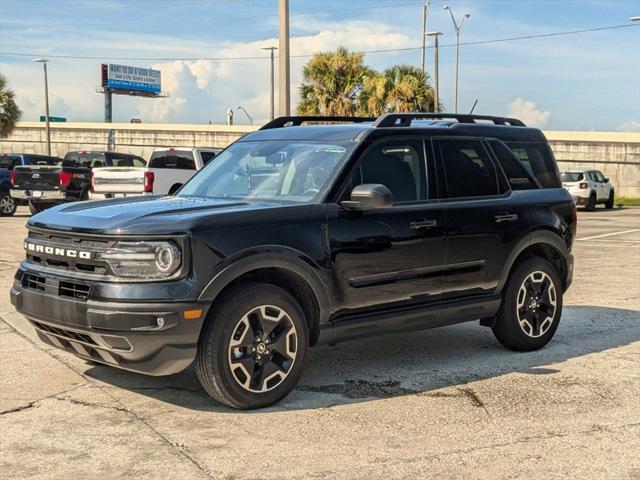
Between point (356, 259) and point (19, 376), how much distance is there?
103 inches

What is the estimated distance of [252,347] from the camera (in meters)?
5.27

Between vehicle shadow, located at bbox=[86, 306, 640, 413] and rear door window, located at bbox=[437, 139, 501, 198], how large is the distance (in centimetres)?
134

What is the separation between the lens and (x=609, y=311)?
913 centimetres

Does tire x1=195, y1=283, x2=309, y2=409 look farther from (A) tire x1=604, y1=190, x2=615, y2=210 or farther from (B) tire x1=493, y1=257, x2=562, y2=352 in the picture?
(A) tire x1=604, y1=190, x2=615, y2=210

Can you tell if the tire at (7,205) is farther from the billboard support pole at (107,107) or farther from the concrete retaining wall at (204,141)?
the billboard support pole at (107,107)

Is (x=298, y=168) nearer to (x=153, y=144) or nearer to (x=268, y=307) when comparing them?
(x=268, y=307)

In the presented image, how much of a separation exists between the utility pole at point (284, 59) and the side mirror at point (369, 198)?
12847 millimetres

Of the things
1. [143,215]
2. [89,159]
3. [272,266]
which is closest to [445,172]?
[272,266]

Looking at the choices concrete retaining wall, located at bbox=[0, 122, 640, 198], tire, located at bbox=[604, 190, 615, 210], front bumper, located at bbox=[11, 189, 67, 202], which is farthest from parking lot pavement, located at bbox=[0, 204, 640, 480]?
concrete retaining wall, located at bbox=[0, 122, 640, 198]

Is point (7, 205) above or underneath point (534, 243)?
underneath

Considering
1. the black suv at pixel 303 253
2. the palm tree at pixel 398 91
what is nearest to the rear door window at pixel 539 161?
the black suv at pixel 303 253

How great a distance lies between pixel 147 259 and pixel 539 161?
3.90 m

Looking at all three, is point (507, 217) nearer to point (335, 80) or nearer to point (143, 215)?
point (143, 215)

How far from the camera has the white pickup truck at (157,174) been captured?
19766 mm
